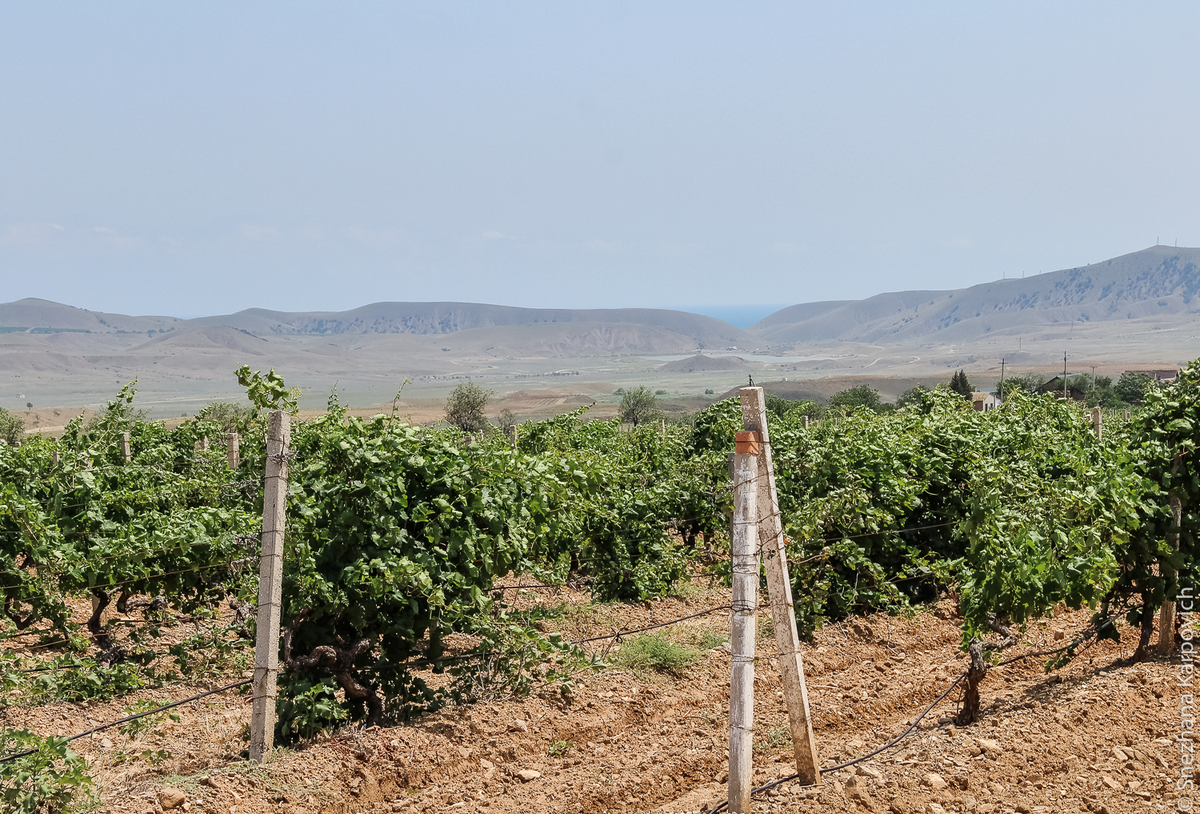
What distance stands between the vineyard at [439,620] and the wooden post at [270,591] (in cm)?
26

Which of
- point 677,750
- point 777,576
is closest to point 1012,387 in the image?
point 677,750

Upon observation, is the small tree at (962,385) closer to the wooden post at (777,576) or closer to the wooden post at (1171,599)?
the wooden post at (1171,599)

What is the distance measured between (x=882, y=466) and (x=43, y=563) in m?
7.57

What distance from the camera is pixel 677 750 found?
5.97 meters

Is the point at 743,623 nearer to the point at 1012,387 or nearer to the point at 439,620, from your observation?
the point at 439,620

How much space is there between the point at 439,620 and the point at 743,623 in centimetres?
234

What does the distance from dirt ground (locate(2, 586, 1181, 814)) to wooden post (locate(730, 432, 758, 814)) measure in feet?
0.92

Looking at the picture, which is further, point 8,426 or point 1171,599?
point 8,426

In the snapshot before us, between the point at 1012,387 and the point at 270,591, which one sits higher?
the point at 1012,387

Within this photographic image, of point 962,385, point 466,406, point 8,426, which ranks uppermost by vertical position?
point 962,385

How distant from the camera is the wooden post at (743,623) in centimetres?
451

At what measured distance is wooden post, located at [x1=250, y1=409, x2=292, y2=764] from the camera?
533 cm

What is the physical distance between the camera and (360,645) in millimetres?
5984

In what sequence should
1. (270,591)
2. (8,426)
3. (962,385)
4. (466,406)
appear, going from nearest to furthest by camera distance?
(270,591)
(8,426)
(466,406)
(962,385)
